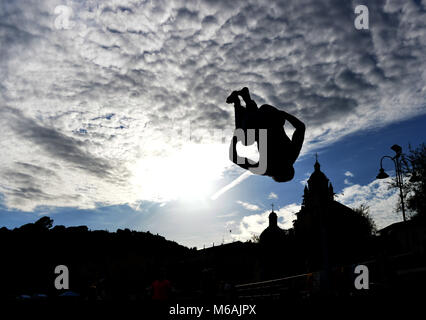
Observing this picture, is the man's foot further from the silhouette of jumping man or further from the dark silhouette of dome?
the dark silhouette of dome

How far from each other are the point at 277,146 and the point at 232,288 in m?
15.7

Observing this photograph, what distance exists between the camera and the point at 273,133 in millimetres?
4688

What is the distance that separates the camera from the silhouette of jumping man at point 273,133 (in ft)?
15.3

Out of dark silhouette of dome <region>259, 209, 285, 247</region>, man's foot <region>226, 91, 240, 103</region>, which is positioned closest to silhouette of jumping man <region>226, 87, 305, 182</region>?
man's foot <region>226, 91, 240, 103</region>

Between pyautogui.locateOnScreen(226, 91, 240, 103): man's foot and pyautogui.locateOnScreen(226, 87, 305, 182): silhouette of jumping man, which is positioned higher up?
pyautogui.locateOnScreen(226, 91, 240, 103): man's foot

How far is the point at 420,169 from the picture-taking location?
37750 mm

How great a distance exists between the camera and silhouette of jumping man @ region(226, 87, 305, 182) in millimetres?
4676

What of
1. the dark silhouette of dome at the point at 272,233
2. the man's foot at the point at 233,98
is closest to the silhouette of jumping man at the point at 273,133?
the man's foot at the point at 233,98

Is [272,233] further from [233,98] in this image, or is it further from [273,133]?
[273,133]

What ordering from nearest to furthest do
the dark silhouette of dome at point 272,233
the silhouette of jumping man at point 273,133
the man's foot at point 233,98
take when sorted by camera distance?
the silhouette of jumping man at point 273,133 < the man's foot at point 233,98 < the dark silhouette of dome at point 272,233

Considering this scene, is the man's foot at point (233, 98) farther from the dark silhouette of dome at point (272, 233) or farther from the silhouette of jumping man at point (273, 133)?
the dark silhouette of dome at point (272, 233)

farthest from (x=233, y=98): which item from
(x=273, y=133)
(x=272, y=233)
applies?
(x=272, y=233)
